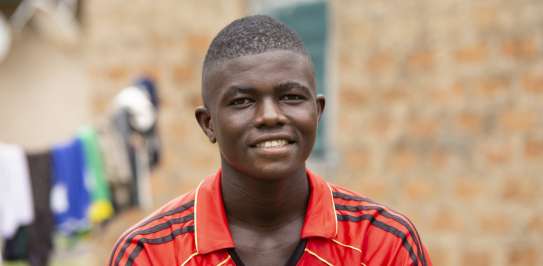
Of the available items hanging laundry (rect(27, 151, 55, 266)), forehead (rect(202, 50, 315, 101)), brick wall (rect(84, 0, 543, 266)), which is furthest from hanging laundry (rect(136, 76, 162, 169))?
forehead (rect(202, 50, 315, 101))

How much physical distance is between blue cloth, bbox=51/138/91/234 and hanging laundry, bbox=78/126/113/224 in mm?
39

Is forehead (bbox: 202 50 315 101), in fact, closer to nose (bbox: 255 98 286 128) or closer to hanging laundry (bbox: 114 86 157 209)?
nose (bbox: 255 98 286 128)

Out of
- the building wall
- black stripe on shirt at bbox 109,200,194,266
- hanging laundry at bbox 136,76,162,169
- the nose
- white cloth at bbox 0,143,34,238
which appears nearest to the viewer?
the nose

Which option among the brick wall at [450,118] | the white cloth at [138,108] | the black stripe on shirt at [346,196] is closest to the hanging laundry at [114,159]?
the white cloth at [138,108]

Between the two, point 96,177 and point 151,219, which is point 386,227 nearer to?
point 151,219

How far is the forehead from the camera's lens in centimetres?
227

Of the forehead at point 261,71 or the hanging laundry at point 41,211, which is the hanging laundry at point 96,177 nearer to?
the hanging laundry at point 41,211

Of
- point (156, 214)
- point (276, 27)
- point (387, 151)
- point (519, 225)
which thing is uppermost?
point (276, 27)

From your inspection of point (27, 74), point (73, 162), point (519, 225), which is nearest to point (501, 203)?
point (519, 225)

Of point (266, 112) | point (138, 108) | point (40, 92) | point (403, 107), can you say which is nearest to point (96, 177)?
point (138, 108)

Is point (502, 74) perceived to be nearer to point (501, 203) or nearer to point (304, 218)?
point (501, 203)

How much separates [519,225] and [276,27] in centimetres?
340

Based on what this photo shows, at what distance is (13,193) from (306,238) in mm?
3345

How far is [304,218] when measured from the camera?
2449mm
